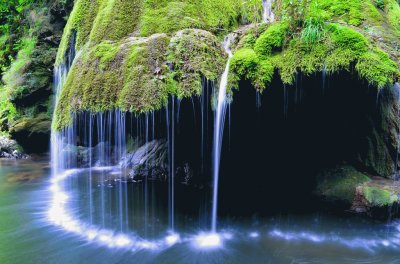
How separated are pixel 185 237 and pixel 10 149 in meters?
14.4

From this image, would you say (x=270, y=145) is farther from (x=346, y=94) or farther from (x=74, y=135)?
(x=74, y=135)

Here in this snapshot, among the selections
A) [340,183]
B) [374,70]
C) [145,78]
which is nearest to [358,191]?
[340,183]

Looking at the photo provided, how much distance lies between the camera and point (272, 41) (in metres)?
5.49

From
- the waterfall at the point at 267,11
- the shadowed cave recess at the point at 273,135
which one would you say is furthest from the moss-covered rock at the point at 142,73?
the waterfall at the point at 267,11

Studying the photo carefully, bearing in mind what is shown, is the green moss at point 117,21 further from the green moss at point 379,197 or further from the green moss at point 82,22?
the green moss at point 379,197

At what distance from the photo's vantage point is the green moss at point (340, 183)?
687 centimetres

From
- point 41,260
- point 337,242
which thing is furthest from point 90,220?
point 337,242

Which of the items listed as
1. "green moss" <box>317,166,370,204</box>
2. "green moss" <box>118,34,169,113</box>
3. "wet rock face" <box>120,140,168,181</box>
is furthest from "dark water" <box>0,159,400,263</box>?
"green moss" <box>118,34,169,113</box>

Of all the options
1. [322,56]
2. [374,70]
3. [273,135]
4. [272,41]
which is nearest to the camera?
[374,70]

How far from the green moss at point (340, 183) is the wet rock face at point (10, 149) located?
1502 cm

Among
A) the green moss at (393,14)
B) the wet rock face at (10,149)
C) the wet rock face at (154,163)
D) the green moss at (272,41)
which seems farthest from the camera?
the wet rock face at (10,149)

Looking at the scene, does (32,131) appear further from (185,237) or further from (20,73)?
(185,237)

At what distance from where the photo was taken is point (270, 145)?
289 inches

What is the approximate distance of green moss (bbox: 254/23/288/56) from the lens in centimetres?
546
